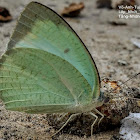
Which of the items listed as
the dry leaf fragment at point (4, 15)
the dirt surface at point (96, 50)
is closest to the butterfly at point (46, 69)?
the dirt surface at point (96, 50)

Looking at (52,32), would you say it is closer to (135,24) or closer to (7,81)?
(7,81)

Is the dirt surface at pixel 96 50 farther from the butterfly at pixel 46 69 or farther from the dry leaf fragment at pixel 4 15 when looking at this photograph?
the butterfly at pixel 46 69

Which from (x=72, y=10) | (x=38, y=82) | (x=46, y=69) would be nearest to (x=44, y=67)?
(x=46, y=69)

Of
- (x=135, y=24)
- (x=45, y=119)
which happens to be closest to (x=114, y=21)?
(x=135, y=24)

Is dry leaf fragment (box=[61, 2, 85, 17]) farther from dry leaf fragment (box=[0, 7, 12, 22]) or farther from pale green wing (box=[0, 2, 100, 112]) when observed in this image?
pale green wing (box=[0, 2, 100, 112])

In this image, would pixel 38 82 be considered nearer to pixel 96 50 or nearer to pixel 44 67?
pixel 44 67

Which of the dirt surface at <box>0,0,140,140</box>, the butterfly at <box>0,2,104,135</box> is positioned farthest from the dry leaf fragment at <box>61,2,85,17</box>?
the butterfly at <box>0,2,104,135</box>
